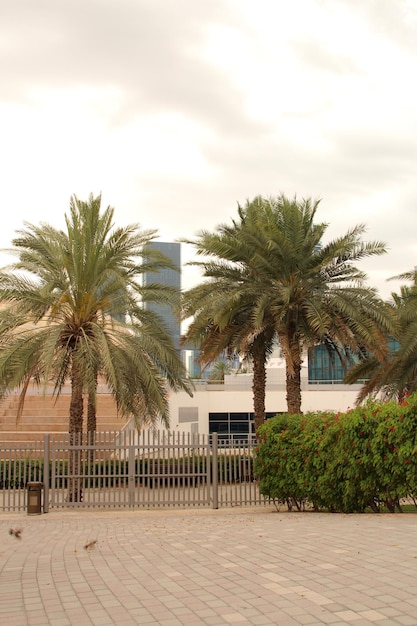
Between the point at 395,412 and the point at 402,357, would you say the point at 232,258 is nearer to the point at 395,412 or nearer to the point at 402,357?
the point at 402,357

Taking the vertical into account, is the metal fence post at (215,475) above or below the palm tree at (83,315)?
below

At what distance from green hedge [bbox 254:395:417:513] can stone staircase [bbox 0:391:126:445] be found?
42.5 feet

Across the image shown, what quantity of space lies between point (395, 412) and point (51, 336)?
8.44m

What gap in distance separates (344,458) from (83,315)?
793 centimetres

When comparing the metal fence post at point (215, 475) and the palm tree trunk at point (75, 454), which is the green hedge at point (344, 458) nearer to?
the metal fence post at point (215, 475)

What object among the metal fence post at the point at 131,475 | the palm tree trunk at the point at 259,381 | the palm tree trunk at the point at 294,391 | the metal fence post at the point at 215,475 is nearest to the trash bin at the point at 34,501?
the metal fence post at the point at 131,475

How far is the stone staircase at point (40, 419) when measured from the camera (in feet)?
87.0

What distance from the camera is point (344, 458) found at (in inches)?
503

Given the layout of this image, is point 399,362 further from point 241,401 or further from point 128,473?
point 241,401

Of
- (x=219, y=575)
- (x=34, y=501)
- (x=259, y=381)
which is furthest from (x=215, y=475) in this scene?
(x=219, y=575)

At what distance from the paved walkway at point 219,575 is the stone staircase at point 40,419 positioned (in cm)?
1595


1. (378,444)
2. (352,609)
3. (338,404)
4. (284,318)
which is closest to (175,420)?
(338,404)

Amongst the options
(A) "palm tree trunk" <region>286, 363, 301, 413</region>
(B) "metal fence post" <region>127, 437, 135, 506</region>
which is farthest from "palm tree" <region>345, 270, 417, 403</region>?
(B) "metal fence post" <region>127, 437, 135, 506</region>

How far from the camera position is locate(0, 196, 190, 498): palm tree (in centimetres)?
1647
